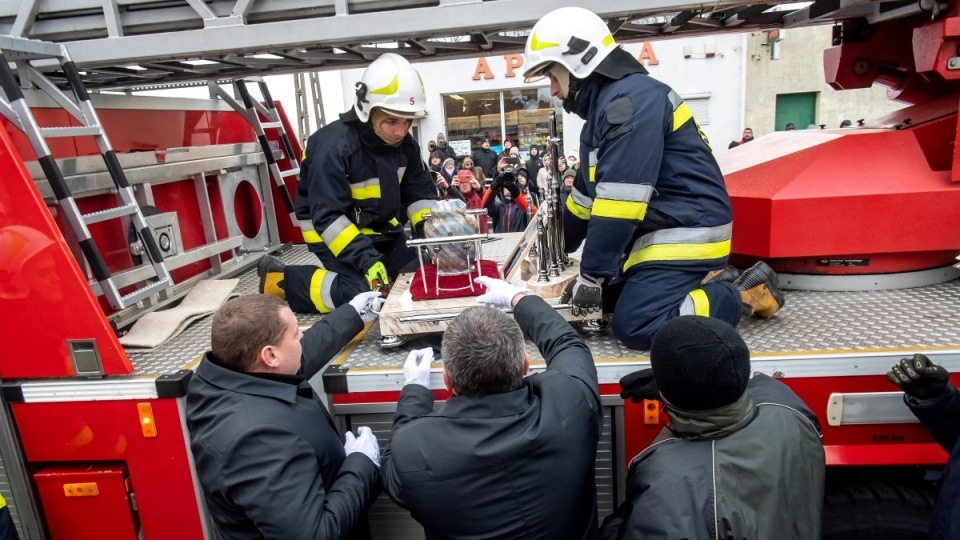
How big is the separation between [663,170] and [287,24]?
163cm

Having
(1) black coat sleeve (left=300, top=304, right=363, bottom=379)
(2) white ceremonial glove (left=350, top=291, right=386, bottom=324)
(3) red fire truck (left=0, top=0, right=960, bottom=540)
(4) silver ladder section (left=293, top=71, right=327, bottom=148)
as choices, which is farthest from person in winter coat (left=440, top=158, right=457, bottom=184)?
(1) black coat sleeve (left=300, top=304, right=363, bottom=379)

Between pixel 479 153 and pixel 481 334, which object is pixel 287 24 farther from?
pixel 479 153

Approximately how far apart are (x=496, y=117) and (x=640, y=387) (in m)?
14.9

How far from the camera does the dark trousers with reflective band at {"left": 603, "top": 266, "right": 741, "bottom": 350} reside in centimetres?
234

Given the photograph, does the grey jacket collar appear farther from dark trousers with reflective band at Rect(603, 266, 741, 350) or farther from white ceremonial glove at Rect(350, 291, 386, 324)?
white ceremonial glove at Rect(350, 291, 386, 324)

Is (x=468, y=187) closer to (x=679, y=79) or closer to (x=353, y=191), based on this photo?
(x=353, y=191)

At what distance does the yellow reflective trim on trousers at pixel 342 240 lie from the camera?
3.07 metres

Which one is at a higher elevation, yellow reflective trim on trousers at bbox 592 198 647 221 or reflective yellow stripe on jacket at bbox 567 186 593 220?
yellow reflective trim on trousers at bbox 592 198 647 221

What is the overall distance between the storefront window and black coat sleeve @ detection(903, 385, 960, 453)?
14.2m

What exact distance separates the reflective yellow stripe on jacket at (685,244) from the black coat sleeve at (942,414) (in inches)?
32.3

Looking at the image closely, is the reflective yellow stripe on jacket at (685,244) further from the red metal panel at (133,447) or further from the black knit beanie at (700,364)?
the red metal panel at (133,447)

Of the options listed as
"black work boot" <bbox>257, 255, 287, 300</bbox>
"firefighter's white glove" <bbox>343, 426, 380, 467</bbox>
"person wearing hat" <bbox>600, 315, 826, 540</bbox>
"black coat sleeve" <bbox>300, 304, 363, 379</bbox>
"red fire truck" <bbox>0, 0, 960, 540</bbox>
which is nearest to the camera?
"person wearing hat" <bbox>600, 315, 826, 540</bbox>

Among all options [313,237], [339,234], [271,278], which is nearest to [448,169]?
[313,237]

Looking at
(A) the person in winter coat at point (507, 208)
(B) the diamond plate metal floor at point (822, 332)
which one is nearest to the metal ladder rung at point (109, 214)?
(B) the diamond plate metal floor at point (822, 332)
